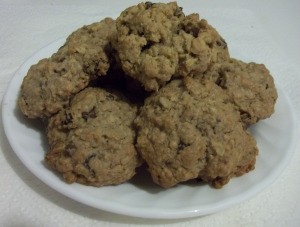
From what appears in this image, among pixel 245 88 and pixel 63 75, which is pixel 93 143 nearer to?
pixel 63 75

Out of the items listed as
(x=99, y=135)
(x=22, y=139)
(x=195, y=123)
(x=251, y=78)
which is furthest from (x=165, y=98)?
(x=22, y=139)

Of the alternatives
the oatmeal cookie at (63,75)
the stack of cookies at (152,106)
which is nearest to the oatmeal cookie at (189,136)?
the stack of cookies at (152,106)

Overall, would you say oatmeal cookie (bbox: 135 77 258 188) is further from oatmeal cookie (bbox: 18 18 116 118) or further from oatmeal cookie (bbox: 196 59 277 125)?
oatmeal cookie (bbox: 18 18 116 118)

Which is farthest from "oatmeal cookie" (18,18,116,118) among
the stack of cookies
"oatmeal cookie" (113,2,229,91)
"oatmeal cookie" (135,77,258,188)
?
"oatmeal cookie" (135,77,258,188)

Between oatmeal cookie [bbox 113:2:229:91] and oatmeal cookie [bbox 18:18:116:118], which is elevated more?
oatmeal cookie [bbox 113:2:229:91]

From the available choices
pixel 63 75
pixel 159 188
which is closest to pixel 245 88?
pixel 159 188

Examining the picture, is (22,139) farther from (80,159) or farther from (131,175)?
(131,175)
